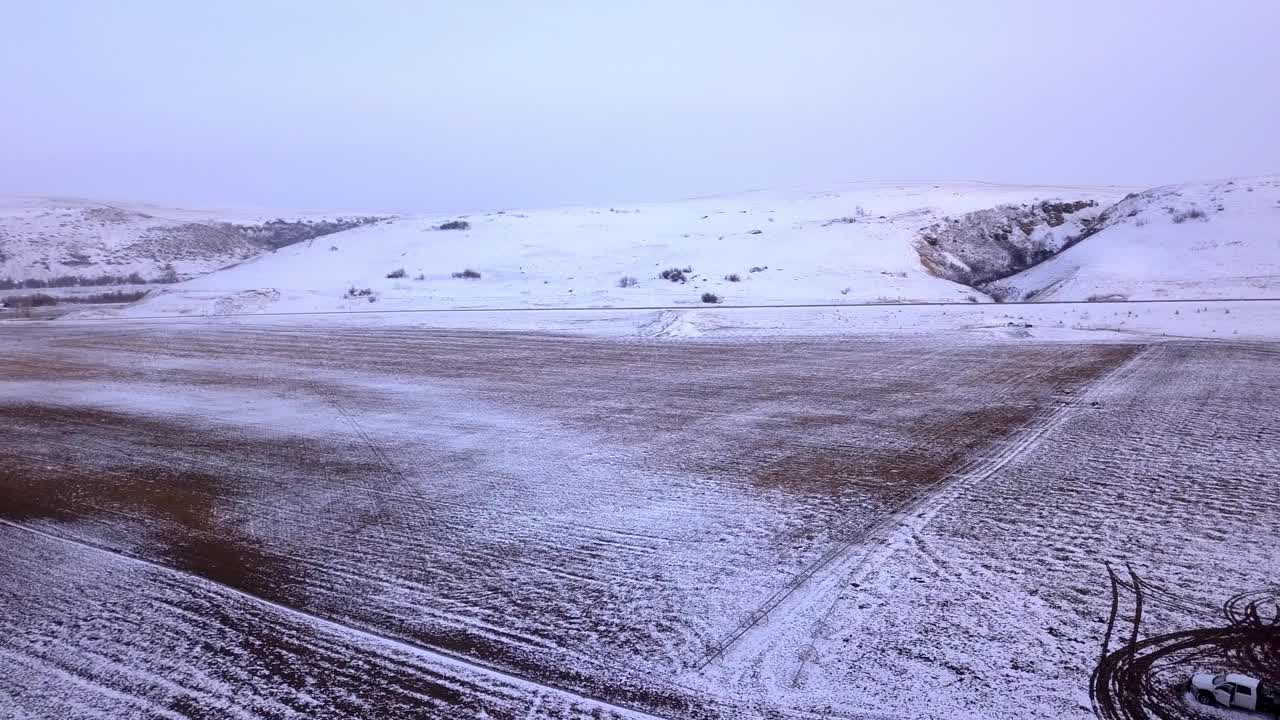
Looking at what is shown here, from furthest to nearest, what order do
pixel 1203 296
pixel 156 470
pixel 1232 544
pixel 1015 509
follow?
pixel 1203 296 → pixel 156 470 → pixel 1015 509 → pixel 1232 544


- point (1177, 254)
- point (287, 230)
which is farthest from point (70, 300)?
point (1177, 254)

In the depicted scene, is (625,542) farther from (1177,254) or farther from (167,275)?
(167,275)

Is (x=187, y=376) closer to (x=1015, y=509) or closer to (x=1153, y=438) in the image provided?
(x=1015, y=509)

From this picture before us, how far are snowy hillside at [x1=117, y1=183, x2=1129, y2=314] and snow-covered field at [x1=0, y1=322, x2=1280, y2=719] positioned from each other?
18.3m

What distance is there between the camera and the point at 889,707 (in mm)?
4836

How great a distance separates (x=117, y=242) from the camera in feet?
207

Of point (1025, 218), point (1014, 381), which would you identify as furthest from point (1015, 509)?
point (1025, 218)

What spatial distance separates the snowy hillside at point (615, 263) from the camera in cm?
3388

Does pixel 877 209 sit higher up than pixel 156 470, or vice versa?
pixel 877 209

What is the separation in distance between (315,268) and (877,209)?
34197 millimetres

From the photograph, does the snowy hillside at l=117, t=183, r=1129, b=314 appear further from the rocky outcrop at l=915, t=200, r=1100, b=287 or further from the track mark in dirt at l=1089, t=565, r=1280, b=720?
the track mark in dirt at l=1089, t=565, r=1280, b=720

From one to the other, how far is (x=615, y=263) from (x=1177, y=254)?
23.9 meters

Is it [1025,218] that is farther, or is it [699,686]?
[1025,218]

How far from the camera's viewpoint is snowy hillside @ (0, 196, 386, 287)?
184ft
